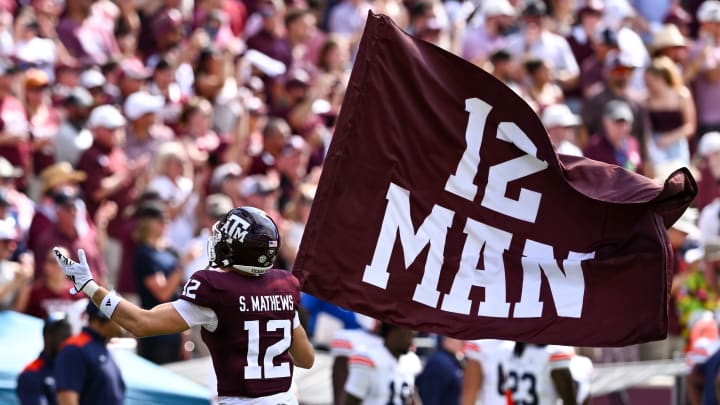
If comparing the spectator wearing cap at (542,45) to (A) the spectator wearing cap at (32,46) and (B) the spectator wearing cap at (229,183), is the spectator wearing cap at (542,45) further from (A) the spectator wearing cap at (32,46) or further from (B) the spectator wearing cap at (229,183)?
(A) the spectator wearing cap at (32,46)

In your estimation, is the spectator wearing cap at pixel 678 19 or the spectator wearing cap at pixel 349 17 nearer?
the spectator wearing cap at pixel 349 17

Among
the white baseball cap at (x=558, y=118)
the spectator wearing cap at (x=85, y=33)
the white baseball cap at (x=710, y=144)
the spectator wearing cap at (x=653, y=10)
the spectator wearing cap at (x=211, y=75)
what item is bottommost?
the white baseball cap at (x=710, y=144)

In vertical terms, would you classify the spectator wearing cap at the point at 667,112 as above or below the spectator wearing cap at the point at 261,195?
above

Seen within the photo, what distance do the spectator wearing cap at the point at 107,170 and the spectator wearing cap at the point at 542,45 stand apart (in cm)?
457

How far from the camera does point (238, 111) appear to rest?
15.4 metres

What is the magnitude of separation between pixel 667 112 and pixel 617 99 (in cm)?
65

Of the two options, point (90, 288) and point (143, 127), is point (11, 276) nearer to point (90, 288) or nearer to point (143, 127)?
point (143, 127)

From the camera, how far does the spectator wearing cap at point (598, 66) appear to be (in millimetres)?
16625

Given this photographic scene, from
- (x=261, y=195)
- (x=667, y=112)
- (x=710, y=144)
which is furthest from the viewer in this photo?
(x=667, y=112)

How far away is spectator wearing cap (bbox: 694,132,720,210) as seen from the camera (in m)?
15.2

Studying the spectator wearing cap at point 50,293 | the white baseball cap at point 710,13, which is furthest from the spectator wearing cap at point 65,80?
the white baseball cap at point 710,13

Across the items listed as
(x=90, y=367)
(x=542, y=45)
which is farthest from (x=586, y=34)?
(x=90, y=367)

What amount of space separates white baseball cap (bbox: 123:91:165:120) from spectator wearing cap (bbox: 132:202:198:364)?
5.49 ft

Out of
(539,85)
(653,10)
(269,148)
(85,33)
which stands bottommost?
(269,148)
